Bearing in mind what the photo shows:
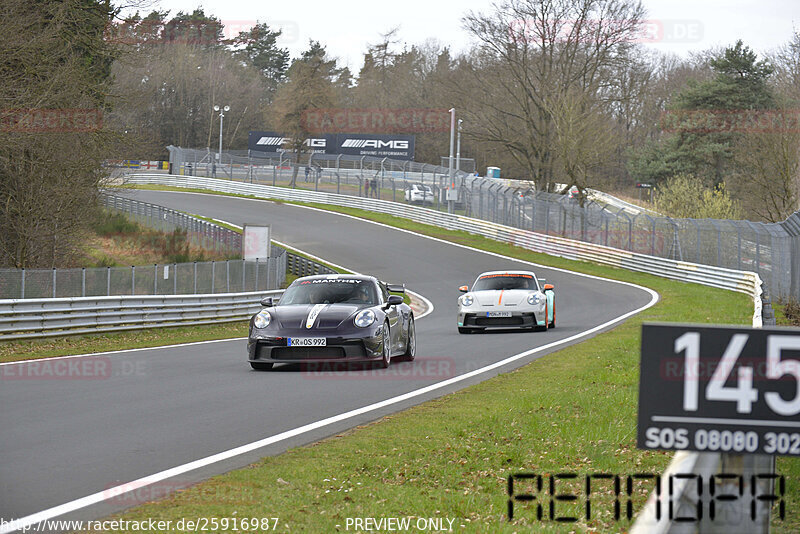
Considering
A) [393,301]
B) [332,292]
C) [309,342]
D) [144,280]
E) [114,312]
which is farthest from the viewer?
Answer: [144,280]

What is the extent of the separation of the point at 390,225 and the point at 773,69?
1158 inches

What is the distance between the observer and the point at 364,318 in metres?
14.1

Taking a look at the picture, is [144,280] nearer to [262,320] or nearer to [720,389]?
[262,320]

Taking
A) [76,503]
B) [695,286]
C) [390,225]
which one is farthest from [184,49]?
[76,503]

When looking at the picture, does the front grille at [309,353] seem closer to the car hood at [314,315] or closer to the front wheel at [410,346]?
the car hood at [314,315]

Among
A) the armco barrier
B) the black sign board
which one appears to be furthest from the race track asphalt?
the black sign board

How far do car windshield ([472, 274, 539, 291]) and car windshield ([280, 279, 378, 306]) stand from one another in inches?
307

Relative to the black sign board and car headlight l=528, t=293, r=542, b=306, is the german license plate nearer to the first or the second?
car headlight l=528, t=293, r=542, b=306

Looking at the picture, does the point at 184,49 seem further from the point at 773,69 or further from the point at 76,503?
the point at 76,503

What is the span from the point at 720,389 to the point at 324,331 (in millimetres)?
10475

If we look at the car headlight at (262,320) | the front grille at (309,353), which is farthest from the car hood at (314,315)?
the front grille at (309,353)

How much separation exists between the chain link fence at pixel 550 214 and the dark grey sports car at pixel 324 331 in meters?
16.2

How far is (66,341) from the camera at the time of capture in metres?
19.8

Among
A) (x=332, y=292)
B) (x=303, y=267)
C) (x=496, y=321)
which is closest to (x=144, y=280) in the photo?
(x=496, y=321)
